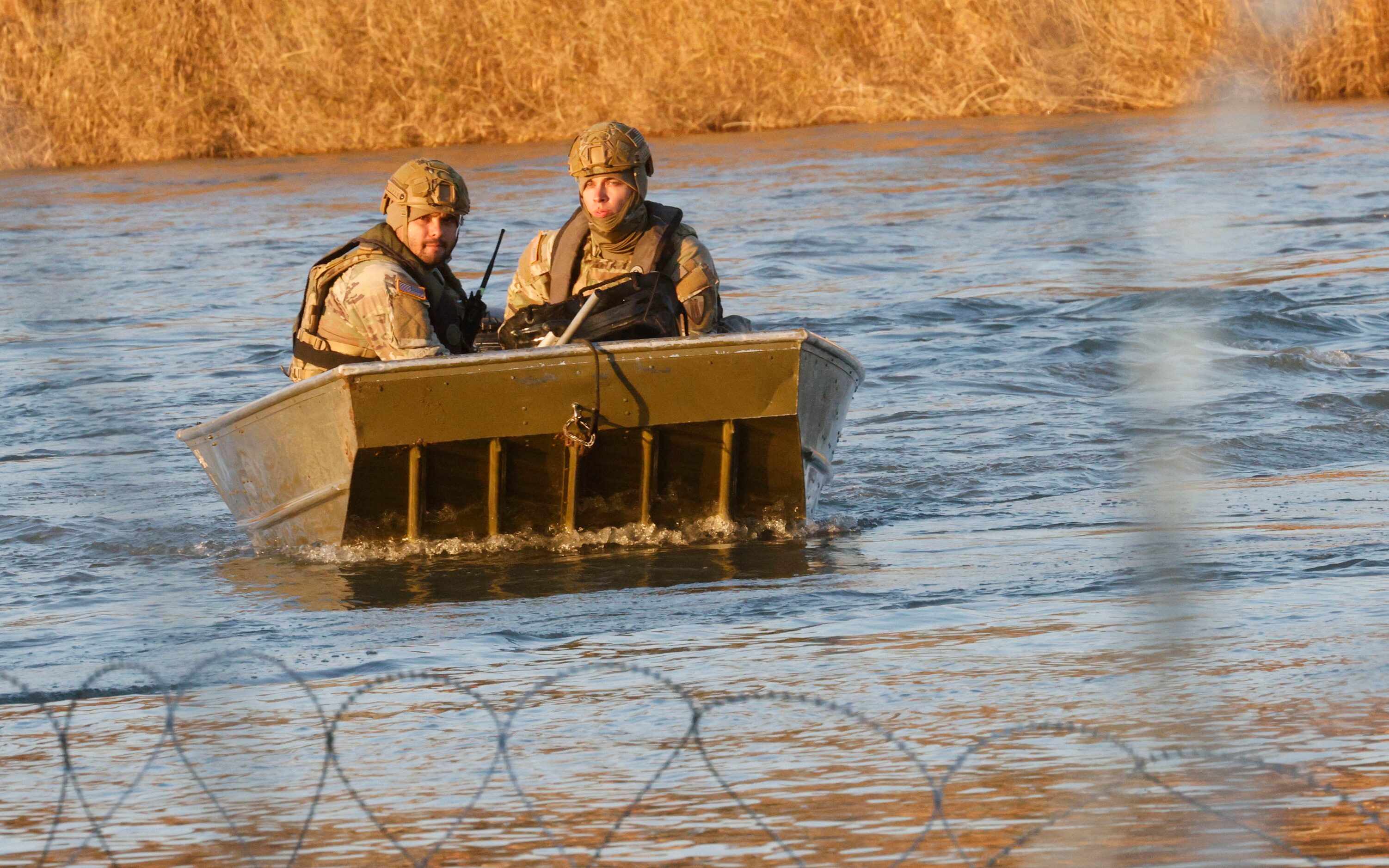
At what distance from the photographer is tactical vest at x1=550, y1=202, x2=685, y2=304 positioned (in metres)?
7.27

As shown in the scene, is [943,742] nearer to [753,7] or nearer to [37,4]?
Result: [37,4]

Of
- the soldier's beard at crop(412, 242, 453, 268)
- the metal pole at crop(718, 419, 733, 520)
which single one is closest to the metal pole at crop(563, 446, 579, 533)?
the metal pole at crop(718, 419, 733, 520)

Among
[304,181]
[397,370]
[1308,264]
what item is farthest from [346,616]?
[304,181]

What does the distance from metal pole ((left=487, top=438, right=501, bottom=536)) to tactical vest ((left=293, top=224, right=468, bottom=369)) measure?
0.60 m

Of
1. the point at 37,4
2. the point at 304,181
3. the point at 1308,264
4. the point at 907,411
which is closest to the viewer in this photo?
the point at 37,4

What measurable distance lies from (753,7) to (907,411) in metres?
20.4

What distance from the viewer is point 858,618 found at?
19.0ft

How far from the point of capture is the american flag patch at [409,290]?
22.6ft

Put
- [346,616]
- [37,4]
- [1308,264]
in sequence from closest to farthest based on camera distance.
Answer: [37,4], [346,616], [1308,264]

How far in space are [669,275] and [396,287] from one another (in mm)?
1078

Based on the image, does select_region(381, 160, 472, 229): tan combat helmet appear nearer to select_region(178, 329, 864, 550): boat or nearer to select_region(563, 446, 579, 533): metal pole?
select_region(178, 329, 864, 550): boat

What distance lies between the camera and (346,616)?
6309 mm

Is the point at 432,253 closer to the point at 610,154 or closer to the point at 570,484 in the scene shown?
the point at 610,154

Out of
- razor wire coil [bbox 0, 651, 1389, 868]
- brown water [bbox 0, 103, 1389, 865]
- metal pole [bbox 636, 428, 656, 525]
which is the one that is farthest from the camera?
metal pole [bbox 636, 428, 656, 525]
